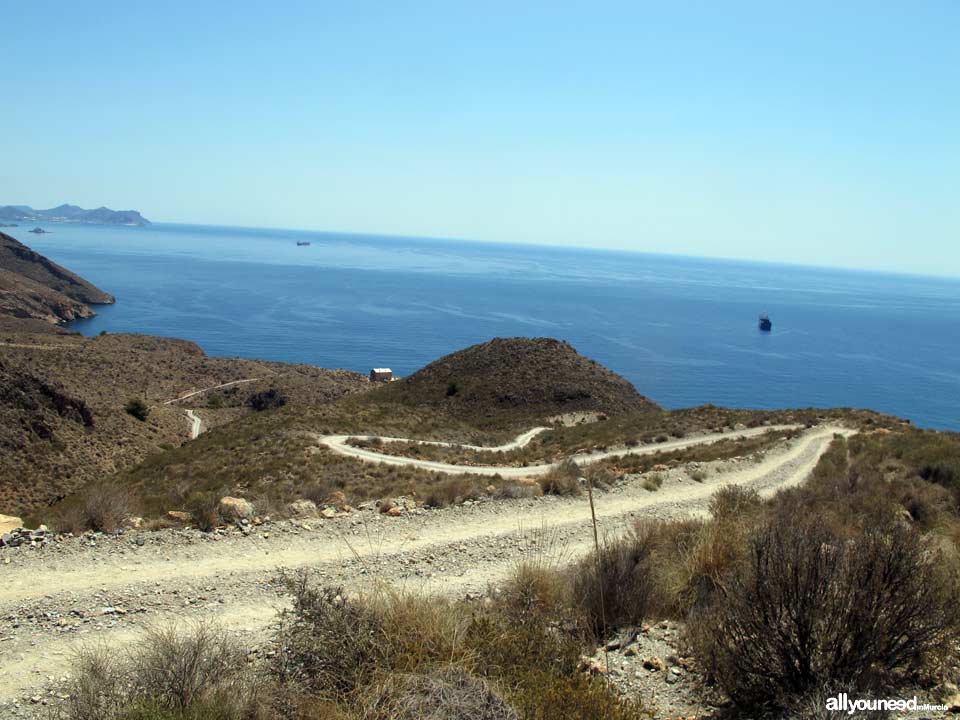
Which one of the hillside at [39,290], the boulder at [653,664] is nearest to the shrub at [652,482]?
the boulder at [653,664]

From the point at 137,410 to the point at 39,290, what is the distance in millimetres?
104053

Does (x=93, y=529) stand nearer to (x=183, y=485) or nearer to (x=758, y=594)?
(x=183, y=485)

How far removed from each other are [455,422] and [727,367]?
64.3m

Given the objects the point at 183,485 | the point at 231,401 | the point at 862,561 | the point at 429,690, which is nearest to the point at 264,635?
the point at 429,690

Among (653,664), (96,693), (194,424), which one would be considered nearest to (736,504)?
(653,664)

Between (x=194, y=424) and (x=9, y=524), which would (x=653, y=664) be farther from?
(x=194, y=424)

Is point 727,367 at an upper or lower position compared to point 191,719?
lower

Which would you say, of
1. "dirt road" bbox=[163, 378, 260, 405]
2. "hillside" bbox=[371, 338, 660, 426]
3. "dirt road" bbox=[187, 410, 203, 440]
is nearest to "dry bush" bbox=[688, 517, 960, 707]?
"hillside" bbox=[371, 338, 660, 426]

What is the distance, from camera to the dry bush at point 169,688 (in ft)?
15.1

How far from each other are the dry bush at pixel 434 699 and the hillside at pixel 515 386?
38.2 meters

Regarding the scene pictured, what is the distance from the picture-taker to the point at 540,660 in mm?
5363

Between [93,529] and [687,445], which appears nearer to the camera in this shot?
[93,529]

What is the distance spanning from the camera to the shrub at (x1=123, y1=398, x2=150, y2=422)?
135ft

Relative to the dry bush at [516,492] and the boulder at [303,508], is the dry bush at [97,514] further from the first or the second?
the dry bush at [516,492]
